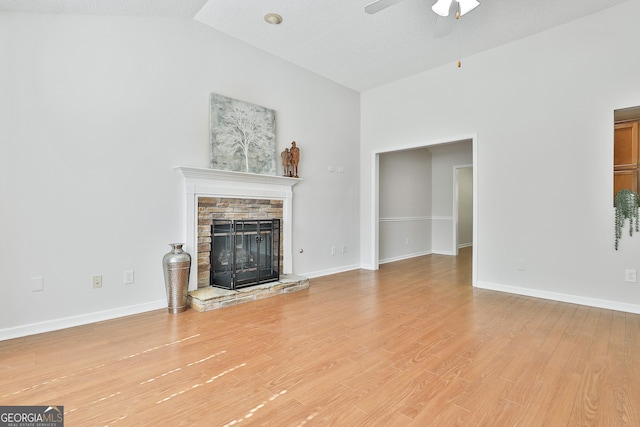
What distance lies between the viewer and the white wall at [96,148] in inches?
101

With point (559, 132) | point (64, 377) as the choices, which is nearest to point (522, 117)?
point (559, 132)

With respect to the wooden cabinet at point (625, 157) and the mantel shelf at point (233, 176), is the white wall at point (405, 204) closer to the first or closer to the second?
the mantel shelf at point (233, 176)

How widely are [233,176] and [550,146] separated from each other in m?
3.74

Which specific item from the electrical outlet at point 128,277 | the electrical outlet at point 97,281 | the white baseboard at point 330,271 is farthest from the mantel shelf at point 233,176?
the white baseboard at point 330,271

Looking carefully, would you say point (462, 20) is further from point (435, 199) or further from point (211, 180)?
point (435, 199)

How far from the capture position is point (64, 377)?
6.35 feet

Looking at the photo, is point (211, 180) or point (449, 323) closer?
point (449, 323)

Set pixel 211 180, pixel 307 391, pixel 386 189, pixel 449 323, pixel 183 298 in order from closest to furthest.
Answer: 1. pixel 307 391
2. pixel 449 323
3. pixel 183 298
4. pixel 211 180
5. pixel 386 189

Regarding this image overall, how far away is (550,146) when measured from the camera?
3631 millimetres

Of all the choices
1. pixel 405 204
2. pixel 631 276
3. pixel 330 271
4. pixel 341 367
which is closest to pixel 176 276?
pixel 341 367

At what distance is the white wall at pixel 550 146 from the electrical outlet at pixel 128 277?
4.14 metres

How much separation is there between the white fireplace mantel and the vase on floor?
296mm

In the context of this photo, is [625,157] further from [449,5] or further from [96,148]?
[96,148]

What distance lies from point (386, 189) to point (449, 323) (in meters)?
3.78
